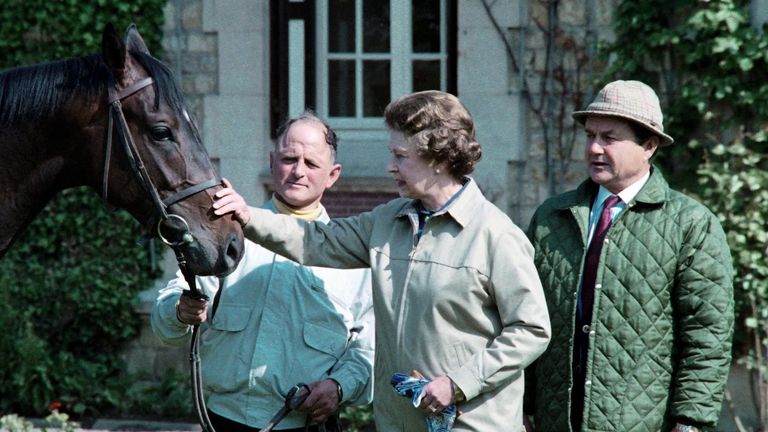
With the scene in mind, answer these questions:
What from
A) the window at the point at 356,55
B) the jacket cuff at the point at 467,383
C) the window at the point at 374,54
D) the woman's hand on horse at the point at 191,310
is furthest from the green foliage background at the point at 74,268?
the jacket cuff at the point at 467,383

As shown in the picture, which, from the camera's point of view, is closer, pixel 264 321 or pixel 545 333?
pixel 545 333

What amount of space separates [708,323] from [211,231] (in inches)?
60.0

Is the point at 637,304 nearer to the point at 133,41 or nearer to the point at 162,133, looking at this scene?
the point at 162,133

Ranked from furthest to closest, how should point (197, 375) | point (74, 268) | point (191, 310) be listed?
1. point (74, 268)
2. point (197, 375)
3. point (191, 310)

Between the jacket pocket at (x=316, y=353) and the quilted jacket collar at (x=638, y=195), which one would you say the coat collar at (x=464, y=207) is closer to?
the jacket pocket at (x=316, y=353)

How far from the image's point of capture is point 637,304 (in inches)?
132

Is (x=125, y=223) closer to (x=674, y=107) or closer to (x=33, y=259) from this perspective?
(x=33, y=259)

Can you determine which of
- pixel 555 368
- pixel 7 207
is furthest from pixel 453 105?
pixel 7 207

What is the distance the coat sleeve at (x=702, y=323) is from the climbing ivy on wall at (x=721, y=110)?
2.69 metres

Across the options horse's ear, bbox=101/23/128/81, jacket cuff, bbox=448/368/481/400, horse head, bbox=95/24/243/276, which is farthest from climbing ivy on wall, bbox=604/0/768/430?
horse's ear, bbox=101/23/128/81

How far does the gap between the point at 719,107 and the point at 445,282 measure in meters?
3.93

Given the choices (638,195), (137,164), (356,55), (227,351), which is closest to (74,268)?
(356,55)

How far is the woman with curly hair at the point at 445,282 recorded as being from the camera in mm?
2832

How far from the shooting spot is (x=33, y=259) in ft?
23.0
